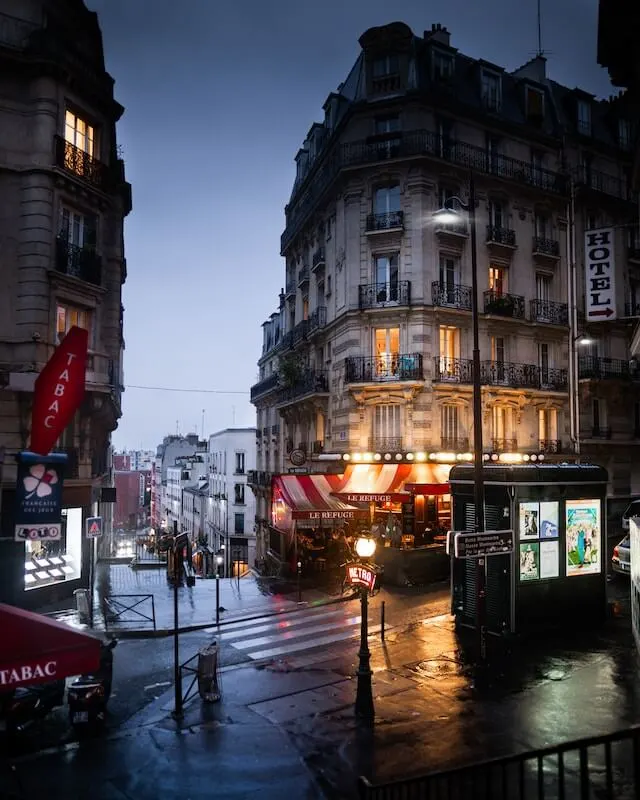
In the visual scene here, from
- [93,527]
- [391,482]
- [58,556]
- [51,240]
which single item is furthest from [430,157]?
[58,556]

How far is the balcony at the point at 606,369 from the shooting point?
1249 inches

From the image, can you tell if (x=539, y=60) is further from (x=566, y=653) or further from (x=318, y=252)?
(x=566, y=653)

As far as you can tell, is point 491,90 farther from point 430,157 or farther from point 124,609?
point 124,609

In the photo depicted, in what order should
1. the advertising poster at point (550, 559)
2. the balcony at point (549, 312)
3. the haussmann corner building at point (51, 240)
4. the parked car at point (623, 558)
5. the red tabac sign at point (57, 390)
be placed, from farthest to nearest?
the balcony at point (549, 312)
the parked car at point (623, 558)
the haussmann corner building at point (51, 240)
the red tabac sign at point (57, 390)
the advertising poster at point (550, 559)

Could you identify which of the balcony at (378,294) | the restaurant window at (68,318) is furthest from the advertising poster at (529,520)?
the restaurant window at (68,318)

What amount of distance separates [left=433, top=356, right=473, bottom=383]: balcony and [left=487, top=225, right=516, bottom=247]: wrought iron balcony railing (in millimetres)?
5875

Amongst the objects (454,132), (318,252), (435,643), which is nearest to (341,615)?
(435,643)

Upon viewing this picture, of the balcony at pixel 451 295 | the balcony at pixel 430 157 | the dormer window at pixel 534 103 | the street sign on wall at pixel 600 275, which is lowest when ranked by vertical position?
the street sign on wall at pixel 600 275

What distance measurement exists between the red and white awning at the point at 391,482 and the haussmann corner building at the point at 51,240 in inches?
402

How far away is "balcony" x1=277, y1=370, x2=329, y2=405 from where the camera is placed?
3069 cm

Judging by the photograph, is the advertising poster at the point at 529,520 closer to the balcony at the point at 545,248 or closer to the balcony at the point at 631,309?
the balcony at the point at 545,248

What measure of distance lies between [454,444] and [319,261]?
1180 centimetres

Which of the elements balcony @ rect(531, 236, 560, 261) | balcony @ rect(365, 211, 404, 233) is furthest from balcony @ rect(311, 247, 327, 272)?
balcony @ rect(531, 236, 560, 261)

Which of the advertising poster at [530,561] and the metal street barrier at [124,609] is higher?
the advertising poster at [530,561]
